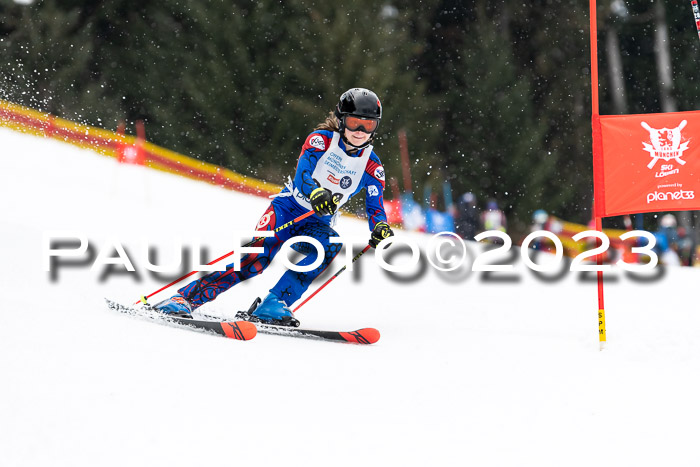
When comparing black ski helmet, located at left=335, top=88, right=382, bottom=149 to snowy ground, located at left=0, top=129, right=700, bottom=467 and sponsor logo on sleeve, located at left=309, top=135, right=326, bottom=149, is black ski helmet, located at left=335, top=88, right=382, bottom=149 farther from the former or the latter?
snowy ground, located at left=0, top=129, right=700, bottom=467

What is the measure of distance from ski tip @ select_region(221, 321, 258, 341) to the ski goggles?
4.85 ft

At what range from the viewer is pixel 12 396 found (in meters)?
3.08

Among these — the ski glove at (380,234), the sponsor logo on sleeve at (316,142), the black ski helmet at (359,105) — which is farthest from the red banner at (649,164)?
the sponsor logo on sleeve at (316,142)

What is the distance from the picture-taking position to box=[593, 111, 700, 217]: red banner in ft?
18.2

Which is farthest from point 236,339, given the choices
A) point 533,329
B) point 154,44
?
point 154,44

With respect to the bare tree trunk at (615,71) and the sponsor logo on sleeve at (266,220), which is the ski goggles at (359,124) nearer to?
the sponsor logo on sleeve at (266,220)

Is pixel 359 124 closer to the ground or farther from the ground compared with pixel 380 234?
farther from the ground

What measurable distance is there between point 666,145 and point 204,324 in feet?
10.7

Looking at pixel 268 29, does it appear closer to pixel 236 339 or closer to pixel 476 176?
pixel 476 176

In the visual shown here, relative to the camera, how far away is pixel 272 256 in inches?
227

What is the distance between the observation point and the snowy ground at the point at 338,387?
300 centimetres

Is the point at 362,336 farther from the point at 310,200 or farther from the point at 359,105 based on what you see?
the point at 359,105

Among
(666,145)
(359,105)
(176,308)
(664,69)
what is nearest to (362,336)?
(176,308)

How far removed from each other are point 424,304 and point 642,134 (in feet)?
10.1
